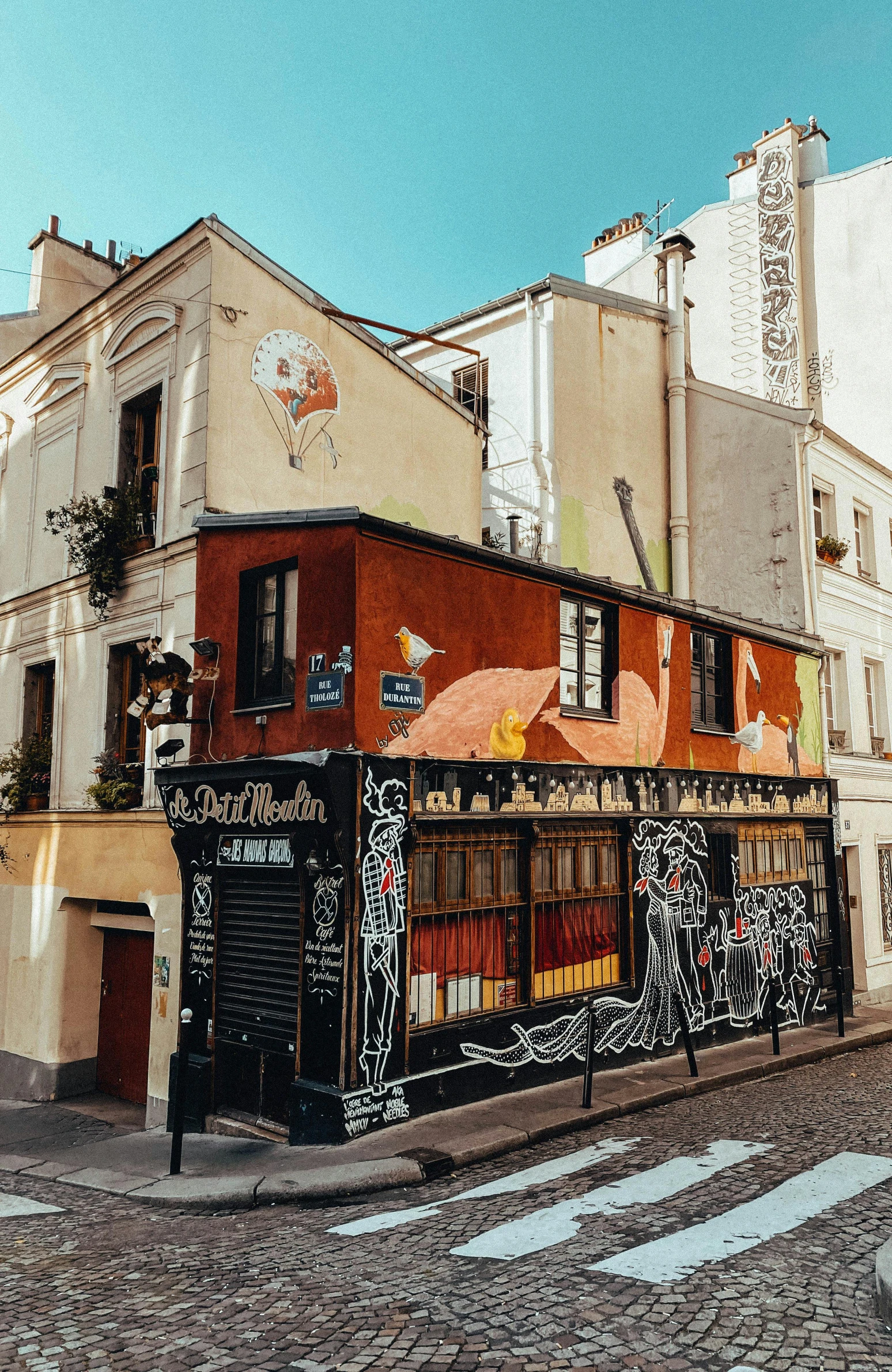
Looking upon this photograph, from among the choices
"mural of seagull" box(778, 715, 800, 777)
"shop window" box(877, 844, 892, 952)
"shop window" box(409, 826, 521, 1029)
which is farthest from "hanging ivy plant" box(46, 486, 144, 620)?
"shop window" box(877, 844, 892, 952)

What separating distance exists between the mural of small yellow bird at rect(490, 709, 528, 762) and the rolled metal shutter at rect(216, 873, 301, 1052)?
2.55 meters

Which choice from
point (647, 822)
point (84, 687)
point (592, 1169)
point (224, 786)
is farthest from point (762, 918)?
point (84, 687)

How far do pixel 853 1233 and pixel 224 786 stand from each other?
6.41m

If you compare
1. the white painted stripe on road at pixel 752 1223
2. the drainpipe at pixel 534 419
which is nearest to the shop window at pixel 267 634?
the white painted stripe on road at pixel 752 1223

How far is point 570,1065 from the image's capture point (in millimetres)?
10688

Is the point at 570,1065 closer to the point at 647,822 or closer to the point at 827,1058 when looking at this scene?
the point at 647,822

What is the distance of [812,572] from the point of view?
1694cm

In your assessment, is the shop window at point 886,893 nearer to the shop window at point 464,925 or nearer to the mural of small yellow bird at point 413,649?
the shop window at point 464,925

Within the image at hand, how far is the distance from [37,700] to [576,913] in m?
8.59

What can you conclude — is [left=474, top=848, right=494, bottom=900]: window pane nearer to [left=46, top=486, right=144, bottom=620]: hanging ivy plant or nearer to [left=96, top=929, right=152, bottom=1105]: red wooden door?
[left=96, top=929, right=152, bottom=1105]: red wooden door

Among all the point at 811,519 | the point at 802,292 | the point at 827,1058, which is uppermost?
the point at 802,292

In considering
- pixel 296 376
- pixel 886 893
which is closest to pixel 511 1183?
pixel 296 376

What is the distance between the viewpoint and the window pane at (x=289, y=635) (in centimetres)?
970

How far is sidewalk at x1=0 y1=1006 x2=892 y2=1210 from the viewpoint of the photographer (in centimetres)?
757
